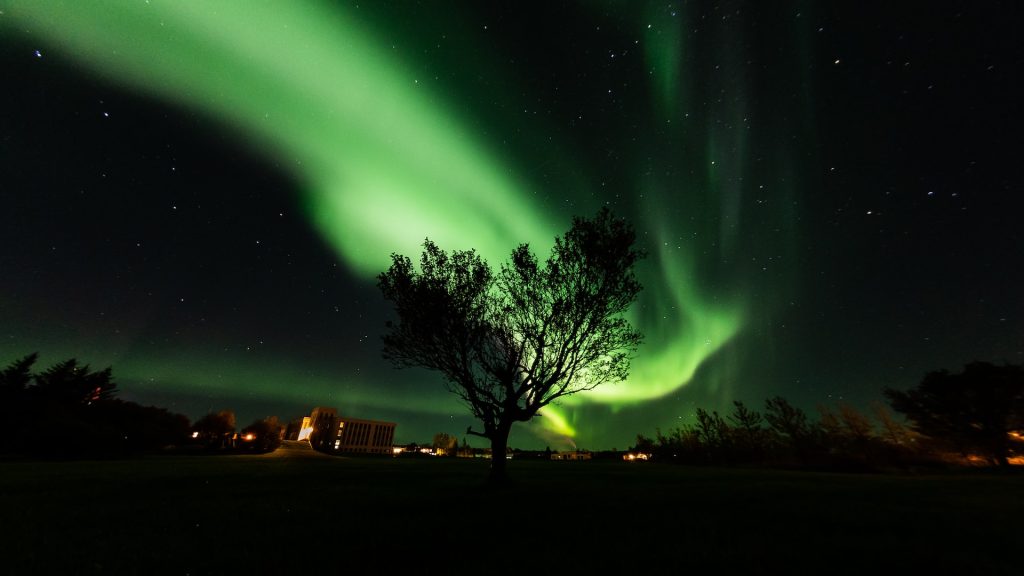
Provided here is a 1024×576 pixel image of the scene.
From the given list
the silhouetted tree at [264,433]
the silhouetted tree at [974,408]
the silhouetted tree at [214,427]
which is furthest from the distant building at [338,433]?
the silhouetted tree at [974,408]

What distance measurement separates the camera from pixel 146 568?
6781 mm

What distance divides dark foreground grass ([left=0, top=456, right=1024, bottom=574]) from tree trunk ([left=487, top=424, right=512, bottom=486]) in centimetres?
462

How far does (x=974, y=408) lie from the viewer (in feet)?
145

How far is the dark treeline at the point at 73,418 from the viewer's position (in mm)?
44500

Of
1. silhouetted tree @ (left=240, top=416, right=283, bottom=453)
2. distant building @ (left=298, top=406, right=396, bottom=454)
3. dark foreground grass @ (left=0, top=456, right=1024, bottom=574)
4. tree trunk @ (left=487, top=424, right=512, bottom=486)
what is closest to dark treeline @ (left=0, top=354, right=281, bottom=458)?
silhouetted tree @ (left=240, top=416, right=283, bottom=453)

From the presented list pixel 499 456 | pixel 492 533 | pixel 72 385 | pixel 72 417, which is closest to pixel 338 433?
pixel 72 385

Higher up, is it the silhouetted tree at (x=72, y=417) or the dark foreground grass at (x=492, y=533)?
the silhouetted tree at (x=72, y=417)

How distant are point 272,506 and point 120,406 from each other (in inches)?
3046

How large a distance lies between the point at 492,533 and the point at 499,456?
11925 millimetres

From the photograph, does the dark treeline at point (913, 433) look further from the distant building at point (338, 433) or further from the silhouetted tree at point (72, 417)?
the distant building at point (338, 433)

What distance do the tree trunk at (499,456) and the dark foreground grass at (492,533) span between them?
4.62 meters

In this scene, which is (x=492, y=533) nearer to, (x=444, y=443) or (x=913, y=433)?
(x=913, y=433)

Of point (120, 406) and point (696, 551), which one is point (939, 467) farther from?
point (120, 406)

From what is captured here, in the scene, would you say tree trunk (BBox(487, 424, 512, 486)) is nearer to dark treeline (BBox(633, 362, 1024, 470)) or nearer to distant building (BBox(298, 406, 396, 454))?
dark treeline (BBox(633, 362, 1024, 470))
